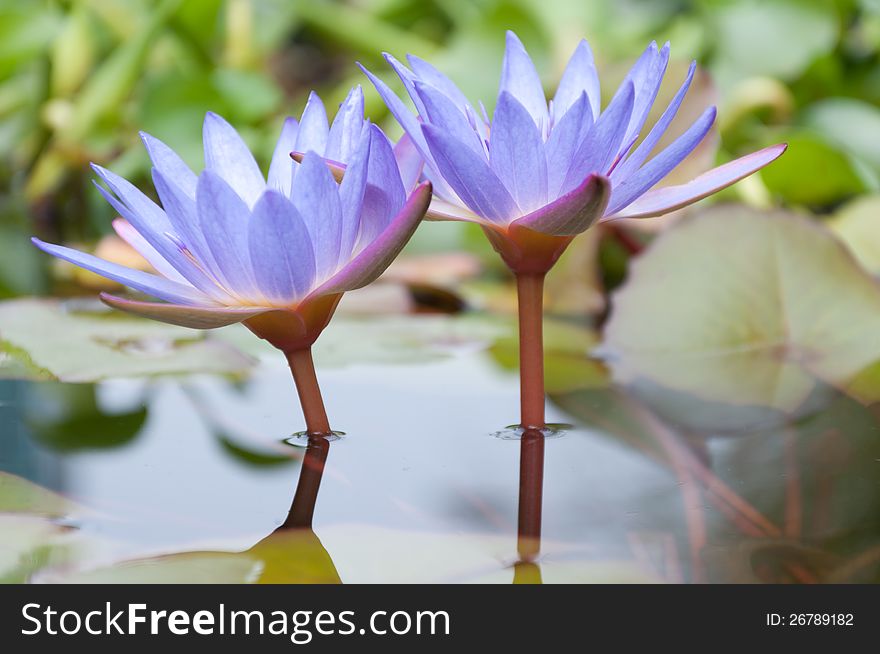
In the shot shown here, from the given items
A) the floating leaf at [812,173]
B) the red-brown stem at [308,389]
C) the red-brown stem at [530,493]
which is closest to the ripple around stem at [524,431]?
the red-brown stem at [530,493]

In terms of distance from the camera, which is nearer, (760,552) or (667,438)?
(760,552)

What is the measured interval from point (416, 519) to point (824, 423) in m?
0.33

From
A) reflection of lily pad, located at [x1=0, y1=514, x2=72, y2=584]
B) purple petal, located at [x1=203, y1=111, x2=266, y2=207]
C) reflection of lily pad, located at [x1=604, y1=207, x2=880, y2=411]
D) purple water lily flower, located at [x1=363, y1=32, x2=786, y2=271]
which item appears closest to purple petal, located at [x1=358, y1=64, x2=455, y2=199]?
purple water lily flower, located at [x1=363, y1=32, x2=786, y2=271]

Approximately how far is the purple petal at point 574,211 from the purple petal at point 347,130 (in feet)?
0.34

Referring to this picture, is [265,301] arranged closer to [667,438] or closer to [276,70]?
[667,438]

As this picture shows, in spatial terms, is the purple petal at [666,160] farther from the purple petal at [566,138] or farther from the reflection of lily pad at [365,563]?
the reflection of lily pad at [365,563]

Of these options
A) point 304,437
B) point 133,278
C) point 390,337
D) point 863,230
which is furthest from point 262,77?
point 133,278

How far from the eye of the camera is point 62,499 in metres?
0.51

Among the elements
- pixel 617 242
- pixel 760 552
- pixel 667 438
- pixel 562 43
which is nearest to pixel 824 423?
pixel 667 438

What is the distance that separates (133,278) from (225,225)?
5 centimetres

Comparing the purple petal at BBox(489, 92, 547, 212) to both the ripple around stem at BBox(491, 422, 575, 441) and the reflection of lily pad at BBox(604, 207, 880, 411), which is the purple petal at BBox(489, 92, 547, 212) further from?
the reflection of lily pad at BBox(604, 207, 880, 411)

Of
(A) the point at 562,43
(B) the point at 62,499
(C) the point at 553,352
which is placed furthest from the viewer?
(A) the point at 562,43

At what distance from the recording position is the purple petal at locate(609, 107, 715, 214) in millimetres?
446

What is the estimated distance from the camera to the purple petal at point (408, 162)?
49 cm
